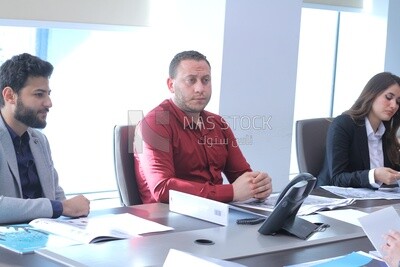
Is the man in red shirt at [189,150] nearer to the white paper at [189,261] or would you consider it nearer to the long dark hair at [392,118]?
the long dark hair at [392,118]

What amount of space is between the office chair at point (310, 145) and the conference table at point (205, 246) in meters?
1.04

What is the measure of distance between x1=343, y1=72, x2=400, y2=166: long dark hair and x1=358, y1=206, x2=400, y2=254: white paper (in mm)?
1662

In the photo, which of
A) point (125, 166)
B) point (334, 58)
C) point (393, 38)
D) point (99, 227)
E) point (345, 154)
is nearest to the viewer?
point (99, 227)

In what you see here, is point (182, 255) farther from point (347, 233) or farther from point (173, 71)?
point (173, 71)

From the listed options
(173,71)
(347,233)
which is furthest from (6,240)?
(173,71)

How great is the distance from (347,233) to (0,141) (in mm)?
1335

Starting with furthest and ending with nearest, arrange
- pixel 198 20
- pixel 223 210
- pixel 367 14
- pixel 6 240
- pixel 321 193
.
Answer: pixel 367 14 → pixel 198 20 → pixel 321 193 → pixel 223 210 → pixel 6 240

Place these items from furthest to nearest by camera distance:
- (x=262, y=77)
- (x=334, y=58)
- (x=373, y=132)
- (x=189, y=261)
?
(x=334, y=58)
(x=262, y=77)
(x=373, y=132)
(x=189, y=261)

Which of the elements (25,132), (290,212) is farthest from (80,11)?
(290,212)

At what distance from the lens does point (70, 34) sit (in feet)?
16.7

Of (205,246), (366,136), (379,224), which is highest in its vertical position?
(366,136)

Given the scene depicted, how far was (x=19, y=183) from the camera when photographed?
2.88m

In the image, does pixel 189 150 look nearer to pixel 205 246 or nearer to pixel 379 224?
pixel 205 246

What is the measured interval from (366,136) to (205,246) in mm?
1874
